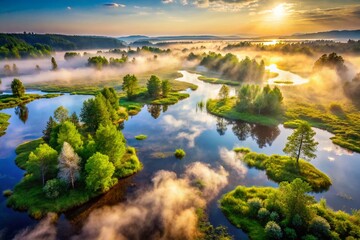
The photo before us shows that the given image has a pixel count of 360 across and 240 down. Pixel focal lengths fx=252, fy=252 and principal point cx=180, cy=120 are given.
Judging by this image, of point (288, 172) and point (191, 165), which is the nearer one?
point (288, 172)

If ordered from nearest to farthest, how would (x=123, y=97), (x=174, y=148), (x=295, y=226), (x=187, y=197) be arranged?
1. (x=295, y=226)
2. (x=187, y=197)
3. (x=174, y=148)
4. (x=123, y=97)

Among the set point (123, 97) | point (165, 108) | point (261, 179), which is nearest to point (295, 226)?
point (261, 179)

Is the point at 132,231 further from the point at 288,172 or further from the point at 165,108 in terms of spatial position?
the point at 165,108

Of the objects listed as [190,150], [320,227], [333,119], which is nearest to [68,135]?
[190,150]

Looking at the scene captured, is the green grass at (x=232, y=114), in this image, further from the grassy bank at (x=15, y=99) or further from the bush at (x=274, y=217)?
the grassy bank at (x=15, y=99)

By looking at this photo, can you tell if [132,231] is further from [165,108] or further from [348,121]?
[348,121]

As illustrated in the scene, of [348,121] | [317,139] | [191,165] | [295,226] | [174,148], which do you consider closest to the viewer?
[295,226]

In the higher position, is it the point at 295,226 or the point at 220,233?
the point at 295,226
